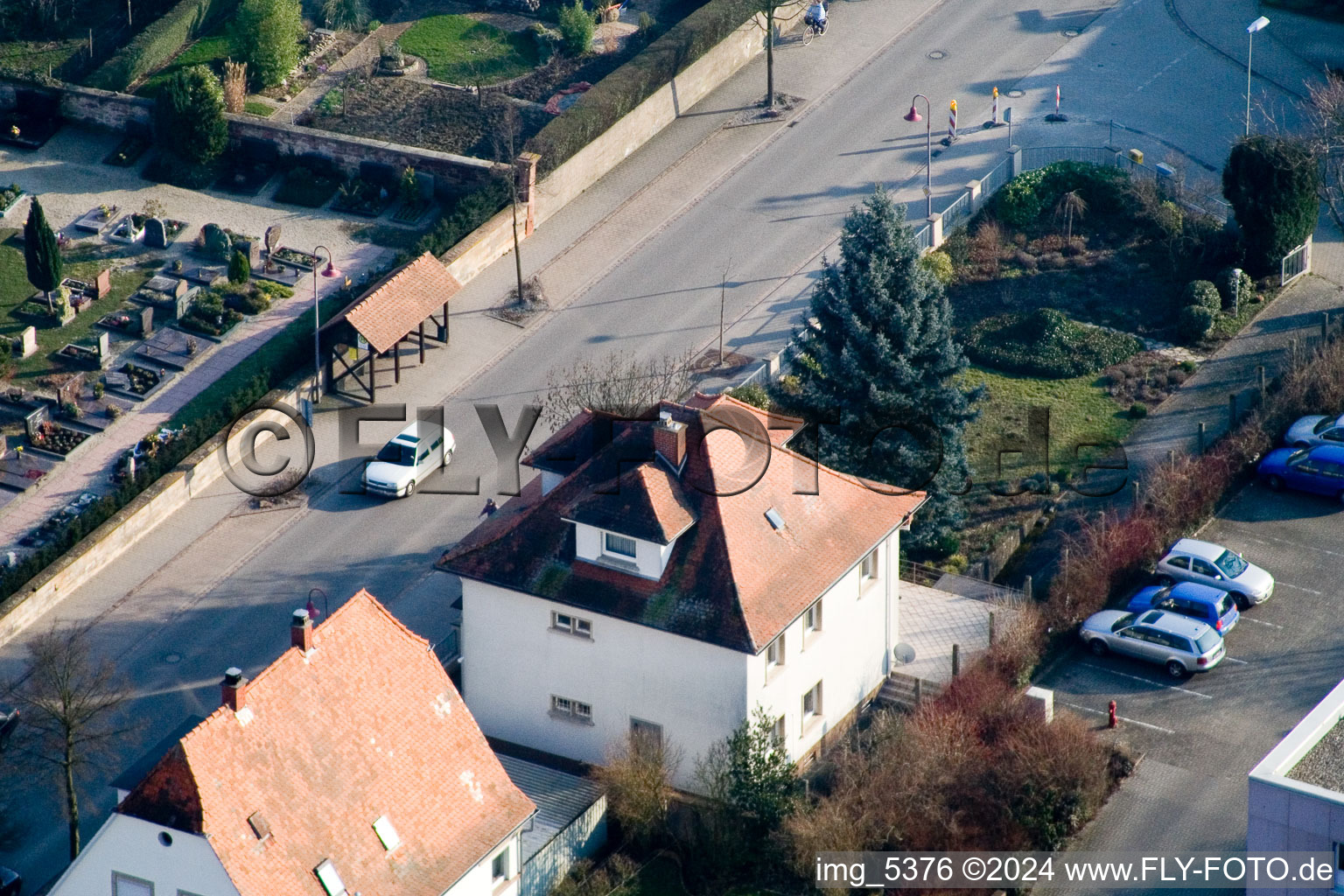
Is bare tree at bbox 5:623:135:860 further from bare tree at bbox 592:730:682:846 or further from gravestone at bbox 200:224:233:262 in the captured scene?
gravestone at bbox 200:224:233:262

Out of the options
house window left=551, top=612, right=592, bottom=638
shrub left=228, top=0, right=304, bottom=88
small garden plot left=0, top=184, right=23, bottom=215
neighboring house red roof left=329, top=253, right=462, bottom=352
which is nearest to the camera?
house window left=551, top=612, right=592, bottom=638

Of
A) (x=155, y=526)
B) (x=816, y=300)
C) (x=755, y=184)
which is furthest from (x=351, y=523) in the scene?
(x=755, y=184)

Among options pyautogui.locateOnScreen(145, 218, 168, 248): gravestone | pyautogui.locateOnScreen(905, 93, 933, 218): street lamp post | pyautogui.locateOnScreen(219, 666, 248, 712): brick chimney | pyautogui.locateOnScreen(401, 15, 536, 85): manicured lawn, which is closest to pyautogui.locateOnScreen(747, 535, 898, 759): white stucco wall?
pyautogui.locateOnScreen(219, 666, 248, 712): brick chimney

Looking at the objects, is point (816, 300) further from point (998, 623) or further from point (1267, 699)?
point (1267, 699)

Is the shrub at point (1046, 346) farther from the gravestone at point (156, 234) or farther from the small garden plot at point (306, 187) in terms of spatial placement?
the gravestone at point (156, 234)

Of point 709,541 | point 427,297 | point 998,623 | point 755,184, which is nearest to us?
point 709,541

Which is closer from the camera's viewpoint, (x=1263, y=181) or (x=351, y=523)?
(x=351, y=523)
